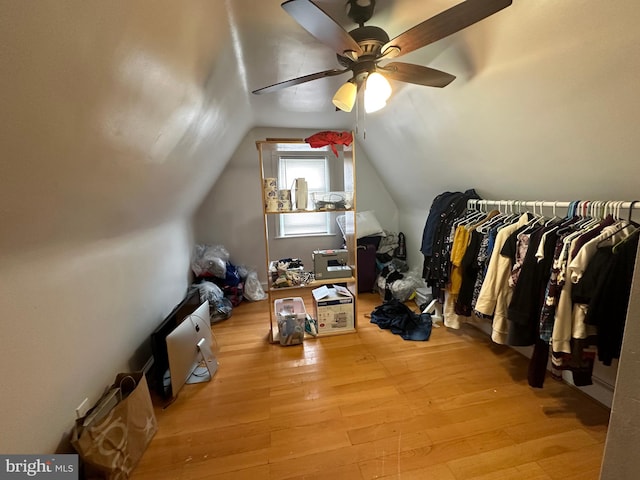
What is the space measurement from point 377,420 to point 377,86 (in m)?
1.91

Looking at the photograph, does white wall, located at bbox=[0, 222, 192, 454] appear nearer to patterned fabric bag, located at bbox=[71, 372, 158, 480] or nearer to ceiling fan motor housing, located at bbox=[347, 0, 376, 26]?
patterned fabric bag, located at bbox=[71, 372, 158, 480]

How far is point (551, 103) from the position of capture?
1469 millimetres

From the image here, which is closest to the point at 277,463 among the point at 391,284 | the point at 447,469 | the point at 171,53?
the point at 447,469

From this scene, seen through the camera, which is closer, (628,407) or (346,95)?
(628,407)

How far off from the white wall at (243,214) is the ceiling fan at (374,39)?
2.14 m

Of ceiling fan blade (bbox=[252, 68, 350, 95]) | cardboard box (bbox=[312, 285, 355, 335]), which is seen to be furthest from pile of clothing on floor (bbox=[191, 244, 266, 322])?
ceiling fan blade (bbox=[252, 68, 350, 95])

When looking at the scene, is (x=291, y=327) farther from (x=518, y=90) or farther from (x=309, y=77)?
(x=518, y=90)

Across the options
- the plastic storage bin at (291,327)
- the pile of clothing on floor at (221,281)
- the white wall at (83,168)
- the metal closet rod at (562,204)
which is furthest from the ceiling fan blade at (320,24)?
the pile of clothing on floor at (221,281)

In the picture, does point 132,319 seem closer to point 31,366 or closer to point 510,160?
point 31,366

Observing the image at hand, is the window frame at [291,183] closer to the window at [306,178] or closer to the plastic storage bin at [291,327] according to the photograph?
the window at [306,178]

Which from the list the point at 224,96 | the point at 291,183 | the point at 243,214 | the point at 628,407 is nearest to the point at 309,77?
the point at 224,96

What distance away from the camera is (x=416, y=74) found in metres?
1.49

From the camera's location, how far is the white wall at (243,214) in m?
3.64
